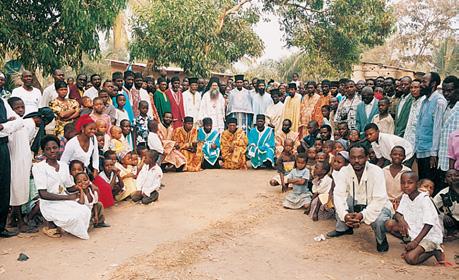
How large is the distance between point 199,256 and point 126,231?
126cm

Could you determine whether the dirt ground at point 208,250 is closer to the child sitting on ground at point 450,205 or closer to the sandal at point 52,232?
the sandal at point 52,232

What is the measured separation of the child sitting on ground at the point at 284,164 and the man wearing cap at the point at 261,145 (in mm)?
1412

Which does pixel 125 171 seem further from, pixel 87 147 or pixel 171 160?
pixel 171 160

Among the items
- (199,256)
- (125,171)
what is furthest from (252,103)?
(199,256)

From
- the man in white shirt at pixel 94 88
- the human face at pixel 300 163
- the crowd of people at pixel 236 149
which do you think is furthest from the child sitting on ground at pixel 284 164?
the man in white shirt at pixel 94 88

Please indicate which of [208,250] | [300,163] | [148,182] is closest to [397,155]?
[300,163]

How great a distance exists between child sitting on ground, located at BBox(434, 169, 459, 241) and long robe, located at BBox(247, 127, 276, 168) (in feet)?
15.2

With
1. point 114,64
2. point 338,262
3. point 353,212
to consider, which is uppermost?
point 114,64

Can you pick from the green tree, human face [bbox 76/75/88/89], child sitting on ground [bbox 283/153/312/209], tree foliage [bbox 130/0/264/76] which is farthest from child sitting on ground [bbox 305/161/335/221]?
tree foliage [bbox 130/0/264/76]

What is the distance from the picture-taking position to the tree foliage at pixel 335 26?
597 inches

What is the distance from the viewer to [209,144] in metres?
9.61

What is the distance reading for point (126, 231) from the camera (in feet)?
17.5

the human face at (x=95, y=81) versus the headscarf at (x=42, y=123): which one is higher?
the human face at (x=95, y=81)

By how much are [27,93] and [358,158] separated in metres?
5.03
